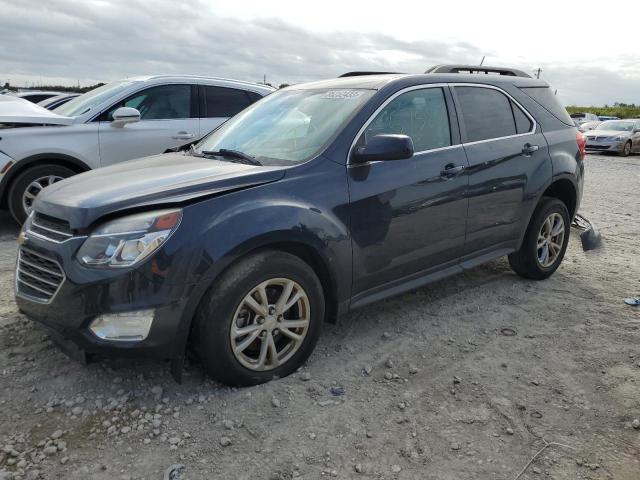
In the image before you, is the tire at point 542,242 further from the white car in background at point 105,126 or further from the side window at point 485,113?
the white car in background at point 105,126

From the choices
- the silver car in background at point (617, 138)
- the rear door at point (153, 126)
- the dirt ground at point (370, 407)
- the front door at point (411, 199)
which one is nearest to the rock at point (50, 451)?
the dirt ground at point (370, 407)

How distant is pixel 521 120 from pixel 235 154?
8.15 ft

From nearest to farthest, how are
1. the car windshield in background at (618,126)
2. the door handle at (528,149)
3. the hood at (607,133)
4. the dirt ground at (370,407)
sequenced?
the dirt ground at (370,407)
the door handle at (528,149)
the hood at (607,133)
the car windshield in background at (618,126)

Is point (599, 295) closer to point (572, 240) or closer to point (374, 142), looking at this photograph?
point (572, 240)

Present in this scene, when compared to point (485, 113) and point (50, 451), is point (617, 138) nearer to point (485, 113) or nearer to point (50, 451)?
point (485, 113)

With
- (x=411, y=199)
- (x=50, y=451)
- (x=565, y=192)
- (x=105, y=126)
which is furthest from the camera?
(x=105, y=126)

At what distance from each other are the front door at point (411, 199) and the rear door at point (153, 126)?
11.9 ft

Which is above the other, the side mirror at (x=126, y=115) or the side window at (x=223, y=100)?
the side window at (x=223, y=100)

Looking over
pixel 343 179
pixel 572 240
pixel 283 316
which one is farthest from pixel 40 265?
pixel 572 240

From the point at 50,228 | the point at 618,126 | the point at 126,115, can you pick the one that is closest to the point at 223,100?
the point at 126,115

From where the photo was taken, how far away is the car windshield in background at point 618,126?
877 inches

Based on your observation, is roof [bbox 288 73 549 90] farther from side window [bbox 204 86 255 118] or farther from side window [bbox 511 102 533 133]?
side window [bbox 204 86 255 118]

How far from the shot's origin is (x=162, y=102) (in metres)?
6.91

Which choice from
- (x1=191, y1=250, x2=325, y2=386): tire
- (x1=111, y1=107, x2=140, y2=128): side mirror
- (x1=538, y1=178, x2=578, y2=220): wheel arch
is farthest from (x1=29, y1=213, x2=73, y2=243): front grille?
(x1=538, y1=178, x2=578, y2=220): wheel arch
